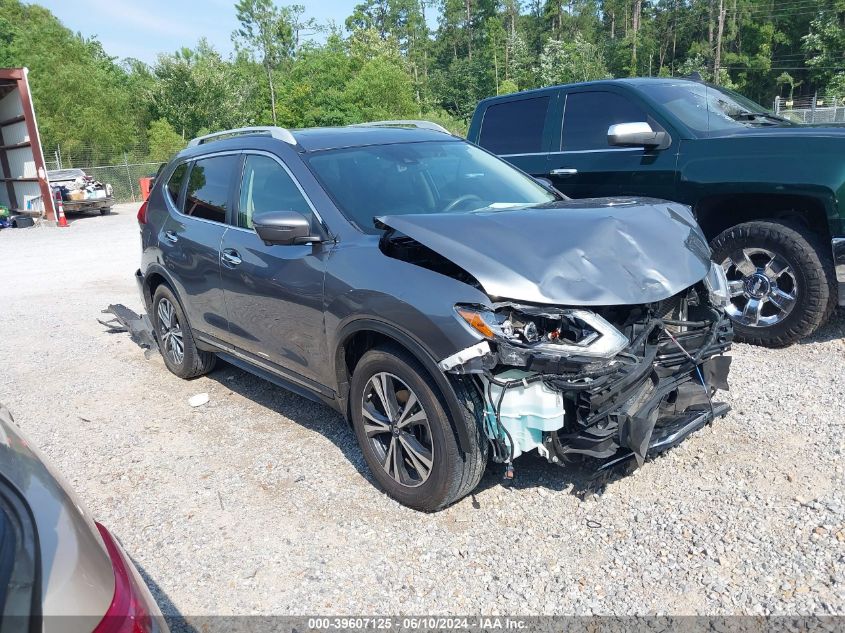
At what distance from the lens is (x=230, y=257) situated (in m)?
4.48

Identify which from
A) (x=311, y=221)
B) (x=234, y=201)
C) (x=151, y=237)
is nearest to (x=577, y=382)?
(x=311, y=221)

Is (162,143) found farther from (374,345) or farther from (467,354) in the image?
(467,354)

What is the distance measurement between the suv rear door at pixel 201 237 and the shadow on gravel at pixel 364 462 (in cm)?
65

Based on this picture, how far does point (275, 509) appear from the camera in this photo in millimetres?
3625

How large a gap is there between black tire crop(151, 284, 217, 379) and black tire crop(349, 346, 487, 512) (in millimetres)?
2456

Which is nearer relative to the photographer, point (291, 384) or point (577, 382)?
point (577, 382)

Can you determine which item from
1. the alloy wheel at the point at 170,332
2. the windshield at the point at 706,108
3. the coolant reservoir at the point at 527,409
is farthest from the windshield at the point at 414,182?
the alloy wheel at the point at 170,332

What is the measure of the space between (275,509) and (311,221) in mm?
1589

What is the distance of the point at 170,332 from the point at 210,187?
4.70ft

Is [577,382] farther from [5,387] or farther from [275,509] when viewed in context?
[5,387]

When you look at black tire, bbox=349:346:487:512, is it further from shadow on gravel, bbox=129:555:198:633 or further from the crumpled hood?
shadow on gravel, bbox=129:555:198:633

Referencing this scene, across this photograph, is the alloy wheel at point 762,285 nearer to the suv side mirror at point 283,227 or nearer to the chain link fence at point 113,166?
the suv side mirror at point 283,227

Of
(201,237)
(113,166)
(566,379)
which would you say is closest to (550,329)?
(566,379)

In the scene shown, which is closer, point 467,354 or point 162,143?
point 467,354
